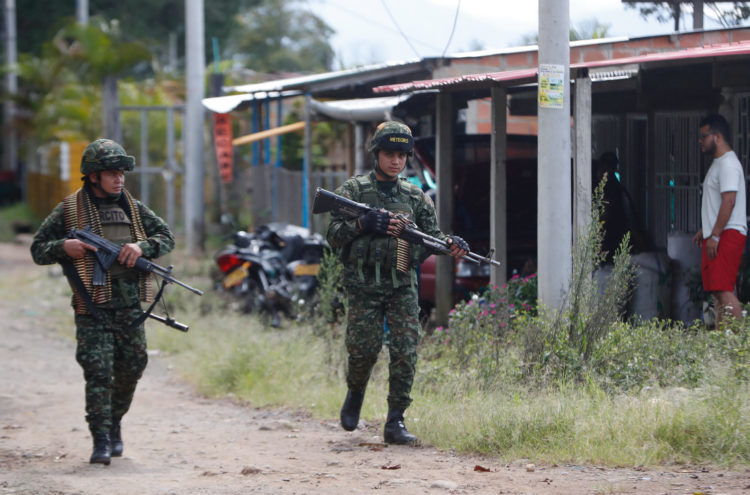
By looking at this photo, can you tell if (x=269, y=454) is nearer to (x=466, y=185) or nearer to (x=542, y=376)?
(x=542, y=376)

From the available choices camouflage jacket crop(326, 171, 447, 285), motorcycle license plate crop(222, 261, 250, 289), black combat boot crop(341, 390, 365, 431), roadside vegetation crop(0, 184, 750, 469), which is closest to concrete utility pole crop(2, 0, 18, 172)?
motorcycle license plate crop(222, 261, 250, 289)

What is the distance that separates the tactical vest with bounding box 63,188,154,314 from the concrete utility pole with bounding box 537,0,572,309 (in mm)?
2864

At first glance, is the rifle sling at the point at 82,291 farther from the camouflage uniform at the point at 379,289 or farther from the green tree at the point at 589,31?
the green tree at the point at 589,31

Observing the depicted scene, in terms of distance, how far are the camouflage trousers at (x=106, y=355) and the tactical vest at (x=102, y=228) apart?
11 cm

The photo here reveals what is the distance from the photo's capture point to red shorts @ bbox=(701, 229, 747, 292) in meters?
7.14

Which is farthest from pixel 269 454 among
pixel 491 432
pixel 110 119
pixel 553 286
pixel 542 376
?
pixel 110 119

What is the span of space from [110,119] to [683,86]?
13.8m

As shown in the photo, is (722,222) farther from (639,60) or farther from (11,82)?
(11,82)

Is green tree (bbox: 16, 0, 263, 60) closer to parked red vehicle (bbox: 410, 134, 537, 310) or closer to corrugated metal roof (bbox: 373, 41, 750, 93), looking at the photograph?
parked red vehicle (bbox: 410, 134, 537, 310)

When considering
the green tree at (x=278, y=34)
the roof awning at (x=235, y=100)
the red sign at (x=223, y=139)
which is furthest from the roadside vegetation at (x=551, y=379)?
the green tree at (x=278, y=34)

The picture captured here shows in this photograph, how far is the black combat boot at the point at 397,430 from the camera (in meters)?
5.90

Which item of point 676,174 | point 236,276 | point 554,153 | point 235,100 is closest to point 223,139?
point 235,100

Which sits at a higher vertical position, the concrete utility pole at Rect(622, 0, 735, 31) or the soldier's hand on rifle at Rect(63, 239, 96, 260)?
the concrete utility pole at Rect(622, 0, 735, 31)

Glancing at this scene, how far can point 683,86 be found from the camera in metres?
8.56
